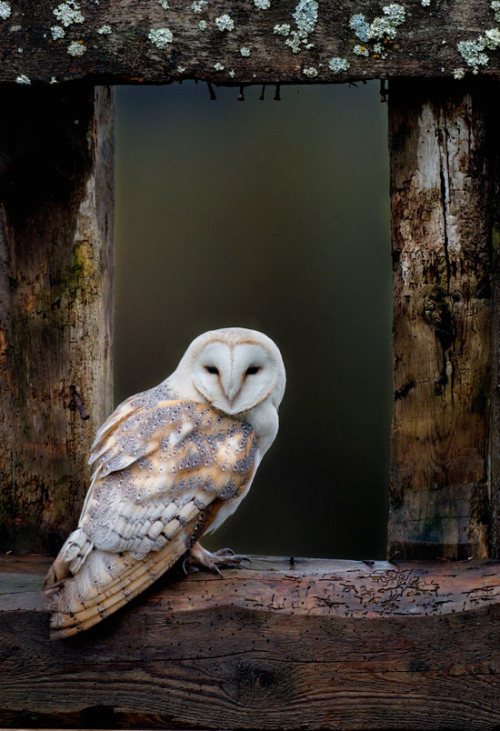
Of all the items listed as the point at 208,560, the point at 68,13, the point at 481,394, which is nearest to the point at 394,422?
the point at 481,394

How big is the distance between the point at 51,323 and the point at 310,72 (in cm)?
84

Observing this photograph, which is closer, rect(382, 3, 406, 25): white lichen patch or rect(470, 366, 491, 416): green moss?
rect(382, 3, 406, 25): white lichen patch

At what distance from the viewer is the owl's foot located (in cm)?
207

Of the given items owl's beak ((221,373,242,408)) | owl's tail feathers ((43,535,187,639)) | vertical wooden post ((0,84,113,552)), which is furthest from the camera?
vertical wooden post ((0,84,113,552))

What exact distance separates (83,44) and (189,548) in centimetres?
111

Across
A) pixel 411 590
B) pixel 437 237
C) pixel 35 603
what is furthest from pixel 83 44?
pixel 411 590

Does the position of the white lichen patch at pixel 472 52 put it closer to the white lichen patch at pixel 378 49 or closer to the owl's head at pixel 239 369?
the white lichen patch at pixel 378 49

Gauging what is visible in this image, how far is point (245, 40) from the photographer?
6.44ft

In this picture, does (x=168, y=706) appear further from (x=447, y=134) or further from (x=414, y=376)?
(x=447, y=134)

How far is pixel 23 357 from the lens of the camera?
222 centimetres

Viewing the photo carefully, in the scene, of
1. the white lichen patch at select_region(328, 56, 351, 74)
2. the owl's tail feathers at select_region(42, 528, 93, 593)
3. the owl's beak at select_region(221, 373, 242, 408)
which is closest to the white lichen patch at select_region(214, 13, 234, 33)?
the white lichen patch at select_region(328, 56, 351, 74)

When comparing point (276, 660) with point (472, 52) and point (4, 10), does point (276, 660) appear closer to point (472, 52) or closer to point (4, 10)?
point (472, 52)

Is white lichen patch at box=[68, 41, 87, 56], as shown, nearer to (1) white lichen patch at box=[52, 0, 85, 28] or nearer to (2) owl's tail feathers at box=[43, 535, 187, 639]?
(1) white lichen patch at box=[52, 0, 85, 28]

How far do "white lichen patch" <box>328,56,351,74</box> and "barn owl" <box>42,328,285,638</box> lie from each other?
0.59 m
